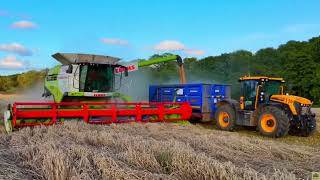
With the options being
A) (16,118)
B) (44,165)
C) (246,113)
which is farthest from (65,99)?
(44,165)

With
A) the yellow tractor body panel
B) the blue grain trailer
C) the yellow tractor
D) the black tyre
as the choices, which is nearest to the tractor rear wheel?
the yellow tractor

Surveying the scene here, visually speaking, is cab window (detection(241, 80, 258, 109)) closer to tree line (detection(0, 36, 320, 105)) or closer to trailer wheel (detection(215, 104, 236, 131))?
trailer wheel (detection(215, 104, 236, 131))

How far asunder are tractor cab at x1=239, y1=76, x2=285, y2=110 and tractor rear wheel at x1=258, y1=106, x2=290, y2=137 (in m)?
0.47

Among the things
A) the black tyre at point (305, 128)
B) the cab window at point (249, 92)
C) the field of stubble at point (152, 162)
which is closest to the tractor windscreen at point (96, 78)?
the cab window at point (249, 92)

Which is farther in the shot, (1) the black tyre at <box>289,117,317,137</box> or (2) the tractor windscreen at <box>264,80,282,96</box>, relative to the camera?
(2) the tractor windscreen at <box>264,80,282,96</box>

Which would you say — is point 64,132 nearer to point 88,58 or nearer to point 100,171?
point 100,171

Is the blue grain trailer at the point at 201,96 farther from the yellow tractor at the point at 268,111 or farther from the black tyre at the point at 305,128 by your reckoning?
the black tyre at the point at 305,128

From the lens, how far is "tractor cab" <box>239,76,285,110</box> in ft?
38.0

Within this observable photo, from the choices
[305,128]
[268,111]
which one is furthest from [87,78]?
[305,128]

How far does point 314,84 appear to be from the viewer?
149 feet

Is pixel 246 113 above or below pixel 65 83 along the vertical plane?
below

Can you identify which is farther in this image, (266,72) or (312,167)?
(266,72)

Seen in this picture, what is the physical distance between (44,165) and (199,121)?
10998 millimetres

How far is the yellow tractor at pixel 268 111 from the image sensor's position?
35.7 feet
